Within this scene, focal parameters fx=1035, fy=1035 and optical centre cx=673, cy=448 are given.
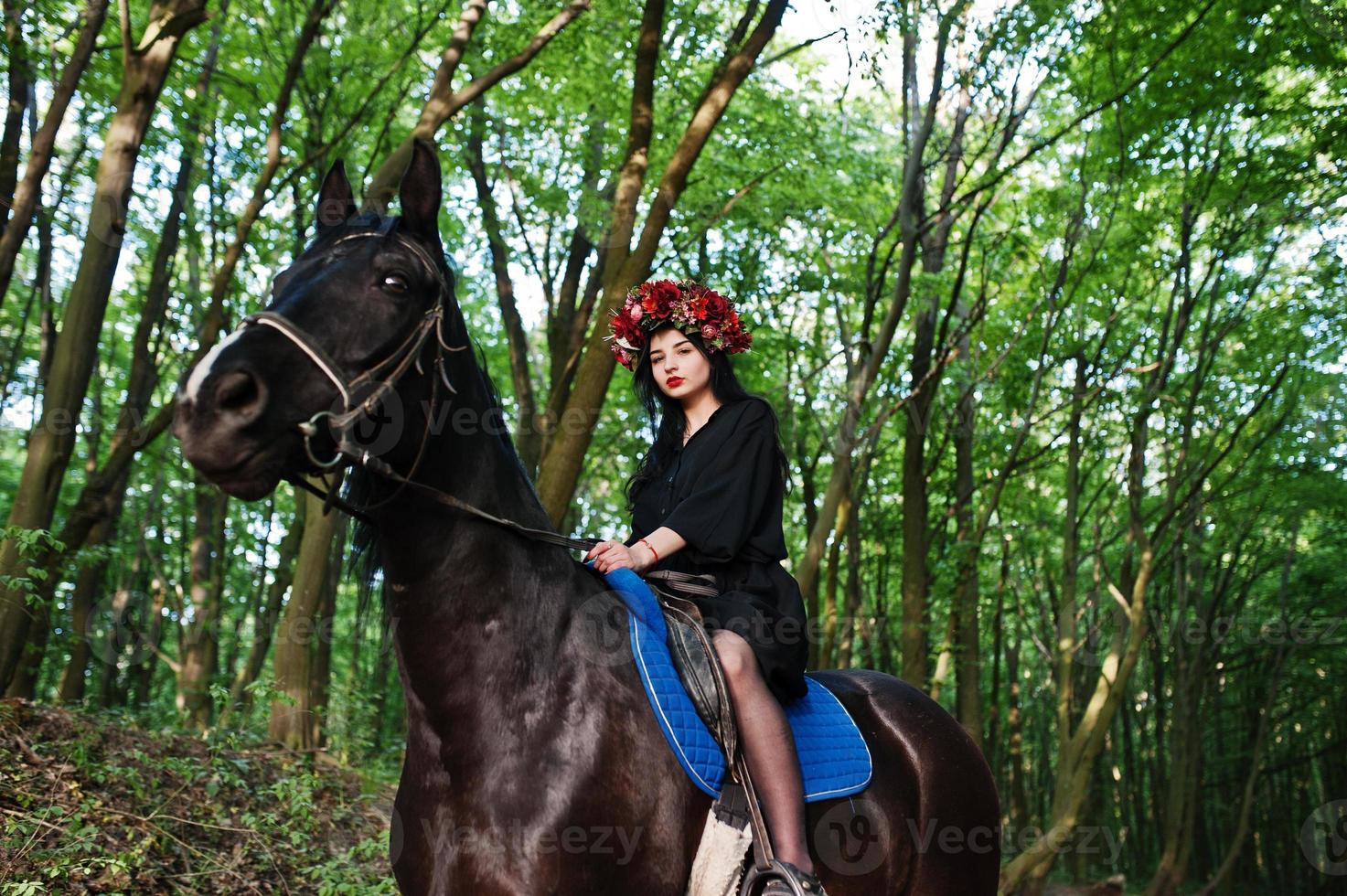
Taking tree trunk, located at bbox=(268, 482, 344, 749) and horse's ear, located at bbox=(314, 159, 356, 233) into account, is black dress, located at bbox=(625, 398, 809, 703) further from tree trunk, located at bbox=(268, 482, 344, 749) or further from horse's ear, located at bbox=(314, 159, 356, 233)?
tree trunk, located at bbox=(268, 482, 344, 749)

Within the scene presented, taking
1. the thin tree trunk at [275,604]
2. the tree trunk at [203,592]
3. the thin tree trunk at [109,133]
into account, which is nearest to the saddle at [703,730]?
the thin tree trunk at [109,133]

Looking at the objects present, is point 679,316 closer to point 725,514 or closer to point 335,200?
point 725,514

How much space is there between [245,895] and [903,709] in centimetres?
381

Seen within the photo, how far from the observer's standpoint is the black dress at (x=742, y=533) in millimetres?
3420

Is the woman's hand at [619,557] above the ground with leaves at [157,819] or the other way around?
above

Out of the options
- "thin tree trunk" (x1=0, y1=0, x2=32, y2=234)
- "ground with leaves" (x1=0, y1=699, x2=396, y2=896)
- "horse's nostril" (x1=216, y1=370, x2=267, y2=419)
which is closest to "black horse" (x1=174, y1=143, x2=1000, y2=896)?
"horse's nostril" (x1=216, y1=370, x2=267, y2=419)

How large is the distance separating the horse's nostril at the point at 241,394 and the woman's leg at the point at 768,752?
1587 millimetres

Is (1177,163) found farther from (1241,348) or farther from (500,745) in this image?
(500,745)

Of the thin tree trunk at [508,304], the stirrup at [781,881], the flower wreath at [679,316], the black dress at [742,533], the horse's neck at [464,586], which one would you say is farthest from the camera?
the thin tree trunk at [508,304]

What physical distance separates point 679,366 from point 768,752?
143cm

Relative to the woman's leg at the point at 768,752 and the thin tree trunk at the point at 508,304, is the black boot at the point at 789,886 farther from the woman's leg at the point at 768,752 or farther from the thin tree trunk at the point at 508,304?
the thin tree trunk at the point at 508,304

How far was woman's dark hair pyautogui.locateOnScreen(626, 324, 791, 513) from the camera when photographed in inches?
152

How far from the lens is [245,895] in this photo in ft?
18.4

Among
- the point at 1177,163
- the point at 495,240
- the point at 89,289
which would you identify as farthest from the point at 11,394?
the point at 1177,163
